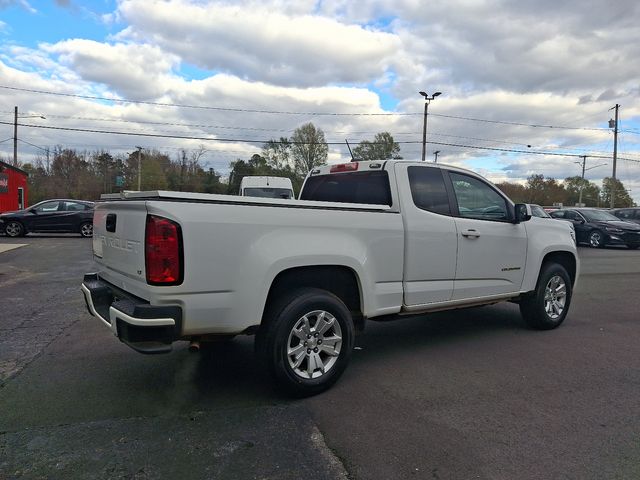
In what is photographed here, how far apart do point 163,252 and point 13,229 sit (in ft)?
63.3

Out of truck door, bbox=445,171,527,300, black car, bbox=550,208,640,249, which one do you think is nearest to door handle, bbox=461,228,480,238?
truck door, bbox=445,171,527,300

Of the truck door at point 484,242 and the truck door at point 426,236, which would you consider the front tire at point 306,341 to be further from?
the truck door at point 484,242

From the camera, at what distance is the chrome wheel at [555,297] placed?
20.4ft

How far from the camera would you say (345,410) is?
3.76 meters

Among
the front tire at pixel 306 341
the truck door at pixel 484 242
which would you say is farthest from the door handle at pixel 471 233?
the front tire at pixel 306 341

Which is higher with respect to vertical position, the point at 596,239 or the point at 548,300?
the point at 596,239

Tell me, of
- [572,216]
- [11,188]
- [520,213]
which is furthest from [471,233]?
[11,188]

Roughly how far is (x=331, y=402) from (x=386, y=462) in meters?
0.95

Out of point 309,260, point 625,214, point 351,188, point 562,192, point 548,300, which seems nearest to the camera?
point 309,260

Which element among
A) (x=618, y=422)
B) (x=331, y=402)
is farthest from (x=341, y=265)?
(x=618, y=422)

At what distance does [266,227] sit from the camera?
3654 mm

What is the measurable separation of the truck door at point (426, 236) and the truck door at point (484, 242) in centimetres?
17

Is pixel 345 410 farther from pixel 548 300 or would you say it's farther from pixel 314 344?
pixel 548 300

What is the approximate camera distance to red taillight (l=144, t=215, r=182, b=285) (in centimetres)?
329
